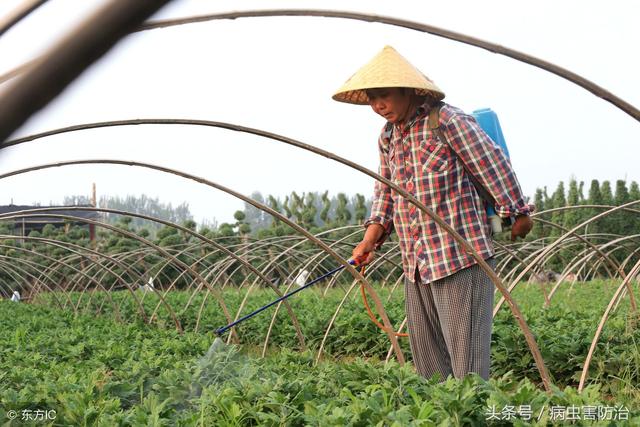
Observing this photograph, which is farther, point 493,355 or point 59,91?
point 493,355

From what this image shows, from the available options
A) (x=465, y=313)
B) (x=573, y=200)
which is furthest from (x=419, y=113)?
(x=573, y=200)

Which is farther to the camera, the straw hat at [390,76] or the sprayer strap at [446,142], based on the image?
the sprayer strap at [446,142]

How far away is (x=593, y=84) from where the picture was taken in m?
1.94

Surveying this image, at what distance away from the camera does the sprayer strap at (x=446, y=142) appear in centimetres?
339

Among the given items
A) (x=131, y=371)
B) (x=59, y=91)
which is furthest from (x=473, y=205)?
(x=59, y=91)

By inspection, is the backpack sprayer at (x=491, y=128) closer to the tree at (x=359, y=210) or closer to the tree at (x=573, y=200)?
the tree at (x=359, y=210)

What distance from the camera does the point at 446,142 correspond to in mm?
3389

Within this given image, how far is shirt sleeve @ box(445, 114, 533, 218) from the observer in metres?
3.32

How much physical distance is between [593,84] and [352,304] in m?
7.27

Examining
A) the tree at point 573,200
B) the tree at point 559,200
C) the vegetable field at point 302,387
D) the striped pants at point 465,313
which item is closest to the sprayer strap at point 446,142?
the striped pants at point 465,313

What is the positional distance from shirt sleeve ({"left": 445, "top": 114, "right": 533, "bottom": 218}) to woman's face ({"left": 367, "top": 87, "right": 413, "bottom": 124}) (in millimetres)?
226

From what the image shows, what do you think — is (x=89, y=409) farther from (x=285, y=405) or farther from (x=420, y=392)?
(x=420, y=392)

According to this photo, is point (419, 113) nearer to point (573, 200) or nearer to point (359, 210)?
point (359, 210)

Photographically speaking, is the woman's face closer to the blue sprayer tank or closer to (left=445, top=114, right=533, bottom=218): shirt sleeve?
(left=445, top=114, right=533, bottom=218): shirt sleeve
